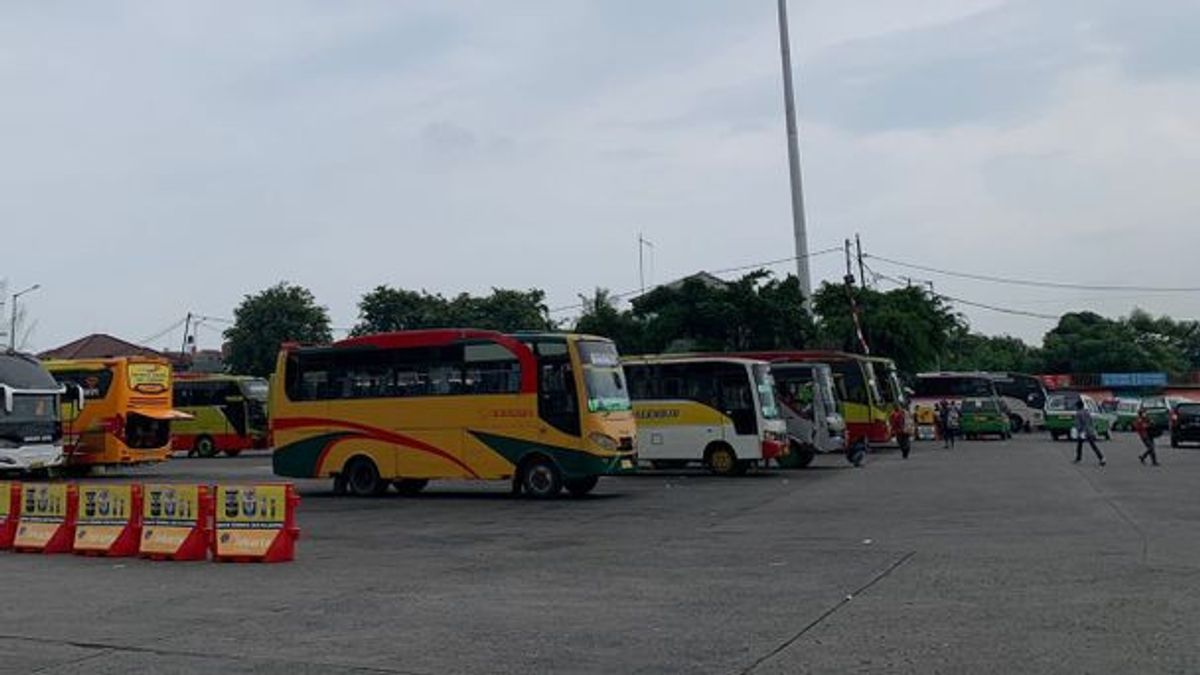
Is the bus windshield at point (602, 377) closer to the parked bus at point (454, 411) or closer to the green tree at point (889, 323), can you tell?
the parked bus at point (454, 411)

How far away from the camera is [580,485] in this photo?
872 inches

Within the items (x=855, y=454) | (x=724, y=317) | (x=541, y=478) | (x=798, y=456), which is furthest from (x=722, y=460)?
(x=724, y=317)

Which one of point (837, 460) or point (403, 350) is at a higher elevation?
point (403, 350)

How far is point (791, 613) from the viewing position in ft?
29.9

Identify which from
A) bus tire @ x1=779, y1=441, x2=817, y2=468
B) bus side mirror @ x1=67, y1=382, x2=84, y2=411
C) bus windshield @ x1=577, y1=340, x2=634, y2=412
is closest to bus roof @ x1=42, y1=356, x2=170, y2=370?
bus side mirror @ x1=67, y1=382, x2=84, y2=411

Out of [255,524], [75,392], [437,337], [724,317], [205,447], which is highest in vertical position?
[724,317]

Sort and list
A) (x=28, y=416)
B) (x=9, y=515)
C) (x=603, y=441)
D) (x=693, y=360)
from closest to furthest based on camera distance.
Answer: (x=9, y=515) → (x=603, y=441) → (x=28, y=416) → (x=693, y=360)

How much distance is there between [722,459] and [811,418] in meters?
4.07

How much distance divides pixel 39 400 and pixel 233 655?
68.4 ft

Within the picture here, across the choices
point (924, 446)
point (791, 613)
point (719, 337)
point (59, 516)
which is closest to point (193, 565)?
point (59, 516)

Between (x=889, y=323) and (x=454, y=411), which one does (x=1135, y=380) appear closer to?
(x=889, y=323)

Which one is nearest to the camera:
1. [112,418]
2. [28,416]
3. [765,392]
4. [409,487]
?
[409,487]

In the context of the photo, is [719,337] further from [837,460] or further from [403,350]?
[403,350]

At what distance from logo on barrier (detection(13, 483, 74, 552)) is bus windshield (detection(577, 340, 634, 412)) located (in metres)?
9.30
